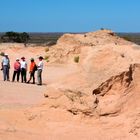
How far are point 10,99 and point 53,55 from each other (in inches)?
801

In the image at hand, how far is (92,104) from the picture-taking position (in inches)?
411

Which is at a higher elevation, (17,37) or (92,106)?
(92,106)

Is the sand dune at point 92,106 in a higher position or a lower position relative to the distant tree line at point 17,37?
higher

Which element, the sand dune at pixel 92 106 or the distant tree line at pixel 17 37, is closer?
the sand dune at pixel 92 106

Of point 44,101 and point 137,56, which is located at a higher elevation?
point 137,56

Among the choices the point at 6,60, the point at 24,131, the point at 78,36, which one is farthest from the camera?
the point at 78,36

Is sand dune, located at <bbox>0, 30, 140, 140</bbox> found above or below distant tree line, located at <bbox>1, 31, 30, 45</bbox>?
above

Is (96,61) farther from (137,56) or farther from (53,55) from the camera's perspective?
(53,55)

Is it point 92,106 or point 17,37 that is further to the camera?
point 17,37

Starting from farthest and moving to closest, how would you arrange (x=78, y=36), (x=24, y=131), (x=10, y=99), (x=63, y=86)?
1. (x=78, y=36)
2. (x=10, y=99)
3. (x=63, y=86)
4. (x=24, y=131)

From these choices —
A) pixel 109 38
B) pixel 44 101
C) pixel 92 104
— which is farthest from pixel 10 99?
pixel 109 38

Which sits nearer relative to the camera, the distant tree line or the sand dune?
the sand dune

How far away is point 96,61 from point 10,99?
18.2 feet

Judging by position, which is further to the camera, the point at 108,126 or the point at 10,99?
the point at 10,99
